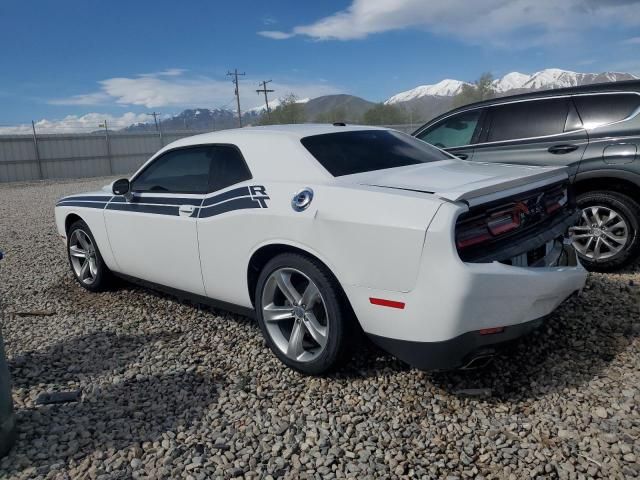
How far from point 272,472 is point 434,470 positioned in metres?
0.73

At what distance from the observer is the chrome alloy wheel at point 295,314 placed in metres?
3.02

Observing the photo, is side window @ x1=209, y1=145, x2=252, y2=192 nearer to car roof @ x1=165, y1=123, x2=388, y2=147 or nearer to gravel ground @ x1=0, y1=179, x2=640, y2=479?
car roof @ x1=165, y1=123, x2=388, y2=147

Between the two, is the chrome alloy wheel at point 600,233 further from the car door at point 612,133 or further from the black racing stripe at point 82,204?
the black racing stripe at point 82,204

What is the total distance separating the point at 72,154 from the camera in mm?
26938

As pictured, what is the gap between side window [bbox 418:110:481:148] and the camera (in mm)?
5598

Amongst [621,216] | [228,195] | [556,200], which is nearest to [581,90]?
[621,216]

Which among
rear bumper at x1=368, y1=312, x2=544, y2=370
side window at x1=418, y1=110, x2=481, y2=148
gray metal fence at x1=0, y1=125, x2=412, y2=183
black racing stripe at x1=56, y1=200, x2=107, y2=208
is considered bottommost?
rear bumper at x1=368, y1=312, x2=544, y2=370

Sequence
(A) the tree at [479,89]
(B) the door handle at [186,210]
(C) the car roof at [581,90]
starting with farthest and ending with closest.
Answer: (A) the tree at [479,89], (C) the car roof at [581,90], (B) the door handle at [186,210]

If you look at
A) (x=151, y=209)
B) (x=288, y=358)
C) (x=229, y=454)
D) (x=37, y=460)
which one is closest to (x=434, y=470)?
(x=229, y=454)

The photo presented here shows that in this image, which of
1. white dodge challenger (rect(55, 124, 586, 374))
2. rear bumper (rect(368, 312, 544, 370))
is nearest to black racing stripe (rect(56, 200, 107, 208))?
white dodge challenger (rect(55, 124, 586, 374))

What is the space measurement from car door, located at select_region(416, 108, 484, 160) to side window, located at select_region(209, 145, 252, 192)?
2.74m

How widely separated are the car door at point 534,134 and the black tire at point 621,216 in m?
0.30

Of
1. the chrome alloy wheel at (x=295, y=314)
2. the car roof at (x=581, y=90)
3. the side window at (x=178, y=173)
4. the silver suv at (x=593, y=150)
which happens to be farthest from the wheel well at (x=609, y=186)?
the side window at (x=178, y=173)

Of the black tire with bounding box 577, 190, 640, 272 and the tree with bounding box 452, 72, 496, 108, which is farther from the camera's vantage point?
the tree with bounding box 452, 72, 496, 108
